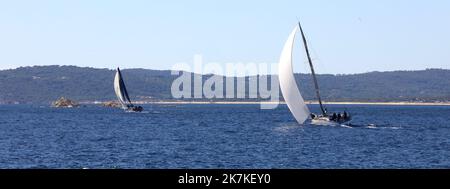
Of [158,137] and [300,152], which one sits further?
[158,137]

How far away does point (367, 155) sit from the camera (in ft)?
166
